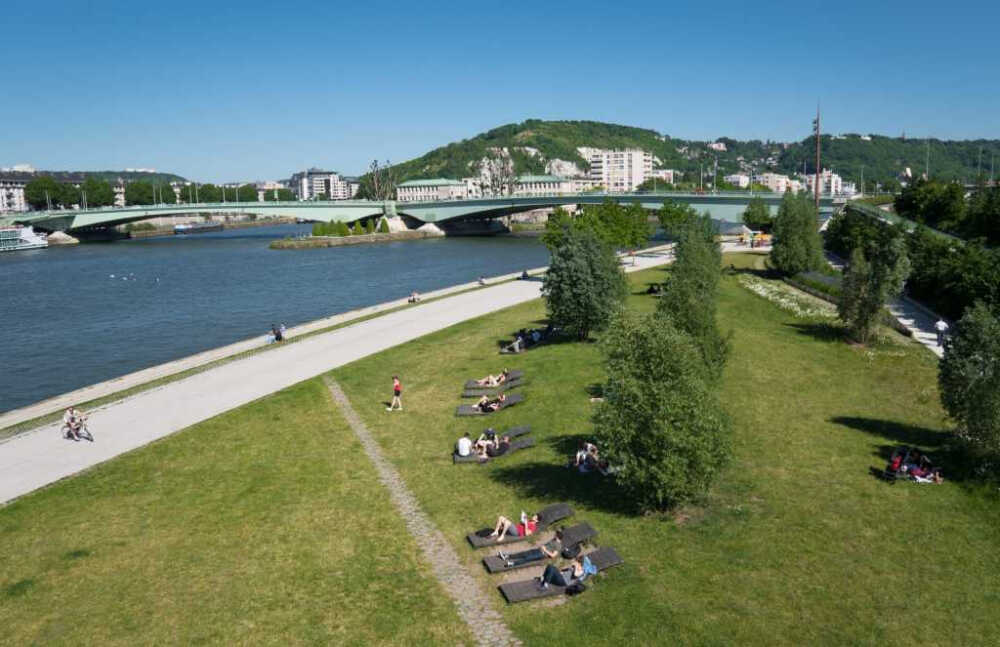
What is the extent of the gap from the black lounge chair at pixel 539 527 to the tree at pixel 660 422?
3.51 feet

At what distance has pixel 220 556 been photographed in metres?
11.5

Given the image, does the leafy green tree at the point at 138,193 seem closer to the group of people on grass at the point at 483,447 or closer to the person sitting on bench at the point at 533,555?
the group of people on grass at the point at 483,447

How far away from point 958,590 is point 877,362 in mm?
14097

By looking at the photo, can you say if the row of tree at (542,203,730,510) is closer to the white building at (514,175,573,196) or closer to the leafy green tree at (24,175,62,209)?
the leafy green tree at (24,175,62,209)

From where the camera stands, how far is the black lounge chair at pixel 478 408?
1852 centimetres

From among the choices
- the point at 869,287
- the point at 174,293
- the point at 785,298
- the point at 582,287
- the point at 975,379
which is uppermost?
the point at 582,287

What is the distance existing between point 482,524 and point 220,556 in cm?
401

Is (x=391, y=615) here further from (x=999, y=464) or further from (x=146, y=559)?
(x=999, y=464)

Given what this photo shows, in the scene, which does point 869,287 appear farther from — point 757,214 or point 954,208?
point 757,214

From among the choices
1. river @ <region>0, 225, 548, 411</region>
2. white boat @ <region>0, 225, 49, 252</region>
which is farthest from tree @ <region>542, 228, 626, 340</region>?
white boat @ <region>0, 225, 49, 252</region>

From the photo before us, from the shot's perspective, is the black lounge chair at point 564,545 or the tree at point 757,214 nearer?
the black lounge chair at point 564,545

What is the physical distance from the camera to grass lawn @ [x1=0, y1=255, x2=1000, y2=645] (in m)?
9.45

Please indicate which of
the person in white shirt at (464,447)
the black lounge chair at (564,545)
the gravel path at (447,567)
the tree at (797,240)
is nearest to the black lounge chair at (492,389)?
the gravel path at (447,567)

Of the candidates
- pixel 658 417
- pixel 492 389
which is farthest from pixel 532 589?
pixel 492 389
